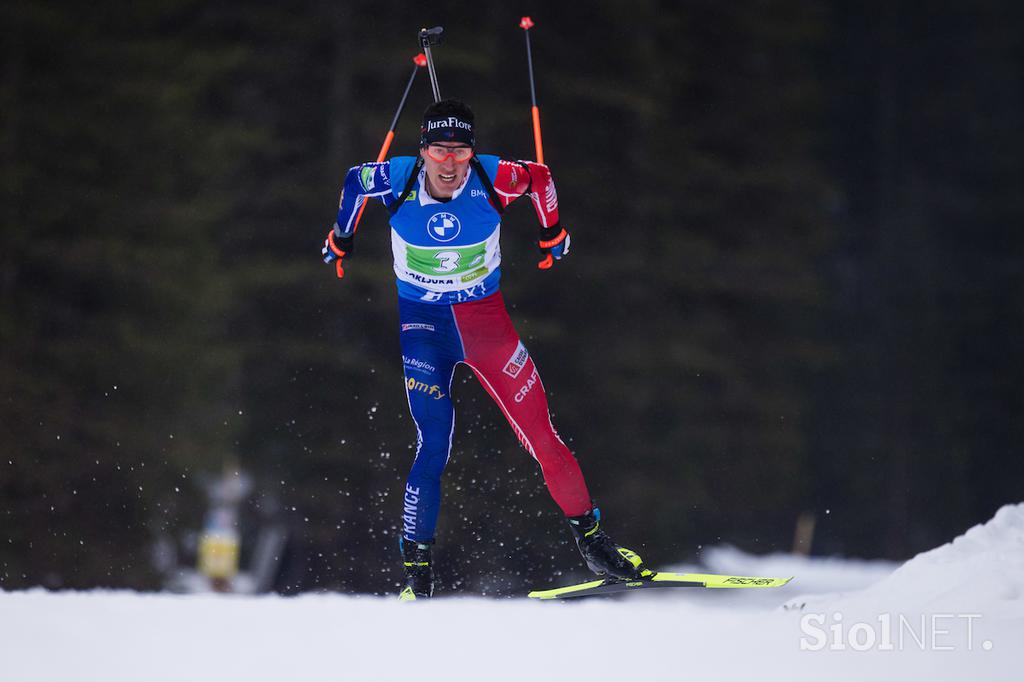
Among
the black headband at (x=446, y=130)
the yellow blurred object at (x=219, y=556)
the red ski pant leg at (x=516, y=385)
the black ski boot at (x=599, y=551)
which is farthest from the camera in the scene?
the yellow blurred object at (x=219, y=556)

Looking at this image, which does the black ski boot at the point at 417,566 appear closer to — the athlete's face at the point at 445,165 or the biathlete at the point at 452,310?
the biathlete at the point at 452,310

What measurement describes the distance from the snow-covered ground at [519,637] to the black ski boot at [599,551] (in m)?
0.17

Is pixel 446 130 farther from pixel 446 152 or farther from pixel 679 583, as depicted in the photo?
pixel 679 583

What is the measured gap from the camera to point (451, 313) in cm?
597

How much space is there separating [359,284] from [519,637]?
8.33m

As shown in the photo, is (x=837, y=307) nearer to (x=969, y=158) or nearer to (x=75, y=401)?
(x=969, y=158)

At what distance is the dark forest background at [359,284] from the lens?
12922 millimetres

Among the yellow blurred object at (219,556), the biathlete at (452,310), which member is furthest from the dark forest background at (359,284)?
the biathlete at (452,310)

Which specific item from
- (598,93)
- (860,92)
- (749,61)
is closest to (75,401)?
(598,93)

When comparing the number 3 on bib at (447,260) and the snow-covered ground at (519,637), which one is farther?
the number 3 on bib at (447,260)

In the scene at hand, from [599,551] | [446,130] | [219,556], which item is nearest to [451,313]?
[446,130]

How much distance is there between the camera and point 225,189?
14242mm

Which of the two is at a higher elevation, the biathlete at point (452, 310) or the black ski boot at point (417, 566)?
the biathlete at point (452, 310)

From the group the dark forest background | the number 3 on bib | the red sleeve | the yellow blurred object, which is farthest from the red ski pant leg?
the yellow blurred object
